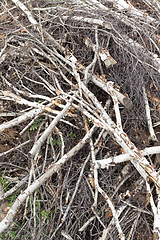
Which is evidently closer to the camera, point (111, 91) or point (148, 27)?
point (111, 91)

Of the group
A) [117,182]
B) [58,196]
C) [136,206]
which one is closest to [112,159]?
[117,182]

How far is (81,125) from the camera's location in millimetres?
2225

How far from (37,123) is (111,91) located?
927 millimetres

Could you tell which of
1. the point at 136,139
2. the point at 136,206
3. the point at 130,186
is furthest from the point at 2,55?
the point at 136,206

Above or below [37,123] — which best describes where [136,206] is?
below

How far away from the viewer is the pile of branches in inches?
73.6

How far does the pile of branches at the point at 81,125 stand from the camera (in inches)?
73.6

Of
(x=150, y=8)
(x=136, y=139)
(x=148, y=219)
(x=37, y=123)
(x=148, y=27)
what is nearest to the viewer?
(x=148, y=219)

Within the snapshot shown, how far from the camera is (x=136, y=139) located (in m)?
2.10

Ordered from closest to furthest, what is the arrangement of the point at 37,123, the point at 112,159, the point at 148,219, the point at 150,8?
the point at 112,159 → the point at 148,219 → the point at 37,123 → the point at 150,8

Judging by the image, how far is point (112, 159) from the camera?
1.82m

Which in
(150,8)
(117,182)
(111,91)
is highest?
(150,8)

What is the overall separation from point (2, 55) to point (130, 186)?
6.80ft

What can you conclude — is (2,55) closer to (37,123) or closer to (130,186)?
(37,123)
